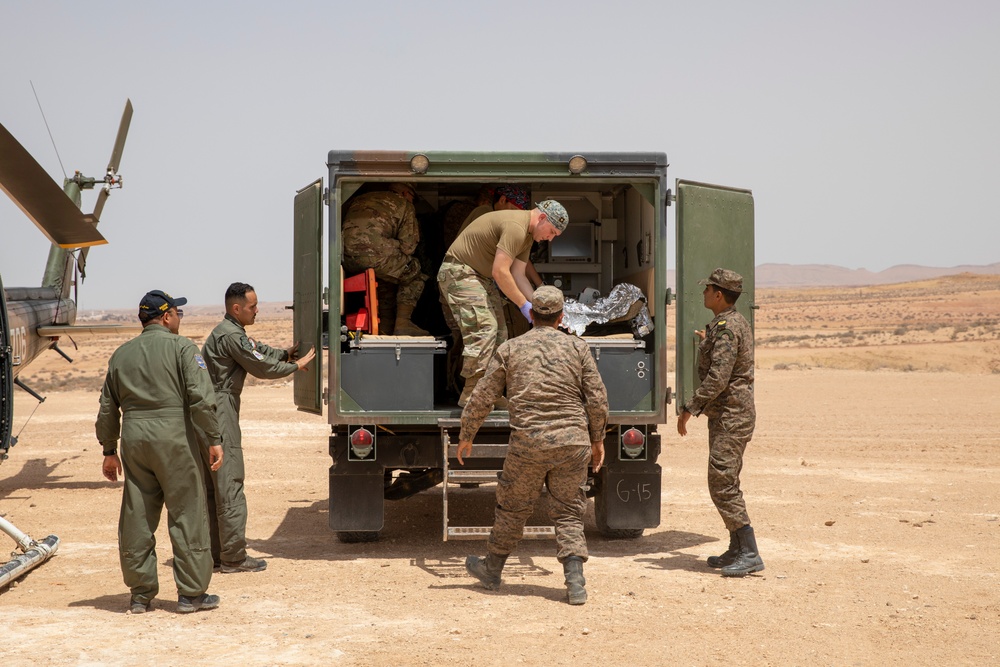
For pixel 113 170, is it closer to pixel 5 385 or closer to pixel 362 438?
pixel 5 385

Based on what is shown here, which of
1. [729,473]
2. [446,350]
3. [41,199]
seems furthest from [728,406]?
[41,199]

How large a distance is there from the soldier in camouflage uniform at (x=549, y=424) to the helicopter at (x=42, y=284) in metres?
3.06

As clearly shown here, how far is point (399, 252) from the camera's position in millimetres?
8328

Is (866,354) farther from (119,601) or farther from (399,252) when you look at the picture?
(119,601)

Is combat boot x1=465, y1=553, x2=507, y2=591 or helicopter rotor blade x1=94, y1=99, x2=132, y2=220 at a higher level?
helicopter rotor blade x1=94, y1=99, x2=132, y2=220

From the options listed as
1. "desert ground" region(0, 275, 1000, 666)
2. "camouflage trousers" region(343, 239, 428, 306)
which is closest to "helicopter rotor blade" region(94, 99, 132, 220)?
"desert ground" region(0, 275, 1000, 666)

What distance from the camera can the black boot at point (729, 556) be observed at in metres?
7.05

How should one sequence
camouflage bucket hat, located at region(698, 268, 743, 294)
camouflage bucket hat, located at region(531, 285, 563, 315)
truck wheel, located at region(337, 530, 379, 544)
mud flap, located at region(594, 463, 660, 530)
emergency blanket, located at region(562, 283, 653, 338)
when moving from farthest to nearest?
truck wheel, located at region(337, 530, 379, 544), emergency blanket, located at region(562, 283, 653, 338), mud flap, located at region(594, 463, 660, 530), camouflage bucket hat, located at region(698, 268, 743, 294), camouflage bucket hat, located at region(531, 285, 563, 315)

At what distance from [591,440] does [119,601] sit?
9.42 ft

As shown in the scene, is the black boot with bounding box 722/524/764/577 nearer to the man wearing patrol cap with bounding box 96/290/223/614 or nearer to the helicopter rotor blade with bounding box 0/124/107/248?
the man wearing patrol cap with bounding box 96/290/223/614

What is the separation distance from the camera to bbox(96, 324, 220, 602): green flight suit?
5969 millimetres

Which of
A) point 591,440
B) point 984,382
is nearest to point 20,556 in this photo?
point 591,440

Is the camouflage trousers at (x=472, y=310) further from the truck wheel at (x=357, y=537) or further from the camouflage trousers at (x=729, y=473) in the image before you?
the camouflage trousers at (x=729, y=473)

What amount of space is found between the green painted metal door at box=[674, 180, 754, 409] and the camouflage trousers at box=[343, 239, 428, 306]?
208 centimetres
